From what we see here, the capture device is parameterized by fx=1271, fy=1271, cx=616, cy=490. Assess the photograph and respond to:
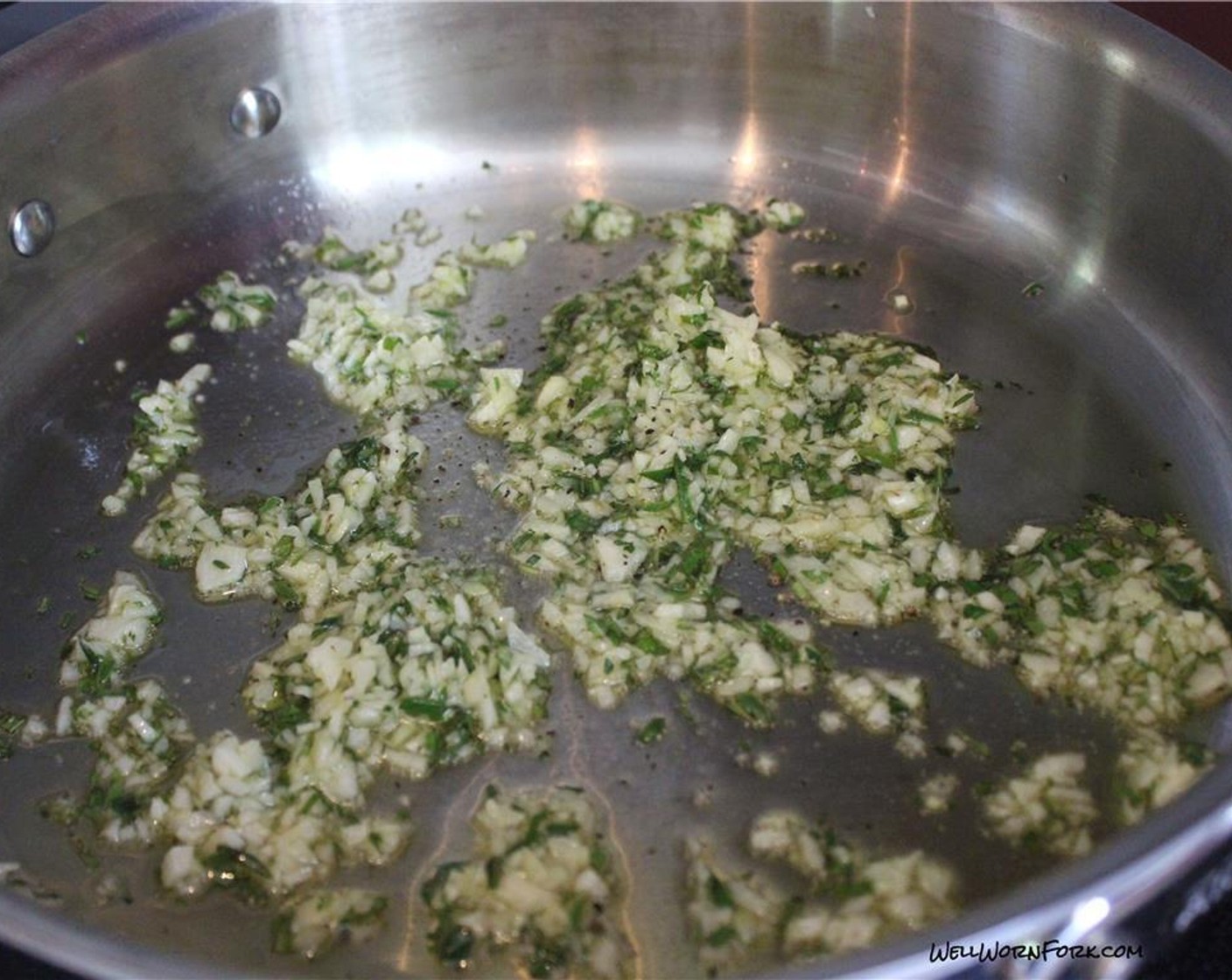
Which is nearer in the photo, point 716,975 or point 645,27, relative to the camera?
point 716,975

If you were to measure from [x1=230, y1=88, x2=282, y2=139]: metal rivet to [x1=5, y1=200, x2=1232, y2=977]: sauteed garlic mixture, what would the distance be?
17.3 inches

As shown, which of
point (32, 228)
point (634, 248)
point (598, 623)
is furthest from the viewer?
point (634, 248)

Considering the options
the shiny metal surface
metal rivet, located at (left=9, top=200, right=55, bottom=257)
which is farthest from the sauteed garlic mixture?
metal rivet, located at (left=9, top=200, right=55, bottom=257)

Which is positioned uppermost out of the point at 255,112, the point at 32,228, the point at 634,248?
the point at 255,112

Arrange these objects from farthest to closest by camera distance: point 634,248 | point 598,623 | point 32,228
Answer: point 634,248, point 32,228, point 598,623

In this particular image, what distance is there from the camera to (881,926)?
3.83 feet

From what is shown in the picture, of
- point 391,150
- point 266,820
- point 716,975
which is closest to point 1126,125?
point 391,150

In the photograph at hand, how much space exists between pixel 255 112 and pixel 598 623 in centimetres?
114

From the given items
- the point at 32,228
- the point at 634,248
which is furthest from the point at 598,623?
the point at 32,228

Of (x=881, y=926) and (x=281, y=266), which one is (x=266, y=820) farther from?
(x=281, y=266)

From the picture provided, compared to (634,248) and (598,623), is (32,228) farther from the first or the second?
(598,623)

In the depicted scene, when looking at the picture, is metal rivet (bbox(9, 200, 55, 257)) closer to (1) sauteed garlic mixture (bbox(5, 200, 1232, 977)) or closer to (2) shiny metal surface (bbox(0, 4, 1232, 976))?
(2) shiny metal surface (bbox(0, 4, 1232, 976))

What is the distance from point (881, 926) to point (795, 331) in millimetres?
898

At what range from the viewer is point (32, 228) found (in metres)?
1.83
